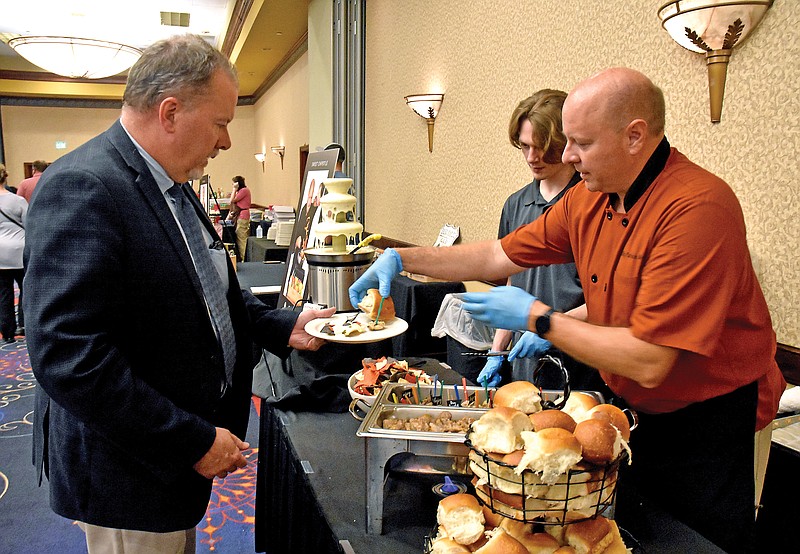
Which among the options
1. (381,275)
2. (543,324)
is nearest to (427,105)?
(381,275)

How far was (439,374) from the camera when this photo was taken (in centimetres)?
202

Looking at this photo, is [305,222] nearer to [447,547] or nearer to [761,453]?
[761,453]

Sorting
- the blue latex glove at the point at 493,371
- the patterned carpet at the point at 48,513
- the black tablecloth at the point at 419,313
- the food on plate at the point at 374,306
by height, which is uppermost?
the food on plate at the point at 374,306

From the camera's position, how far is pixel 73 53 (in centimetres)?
638

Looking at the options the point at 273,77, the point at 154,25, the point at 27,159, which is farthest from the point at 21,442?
the point at 27,159

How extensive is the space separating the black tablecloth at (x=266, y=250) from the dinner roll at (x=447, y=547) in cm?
550

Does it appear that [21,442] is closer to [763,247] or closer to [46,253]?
[46,253]

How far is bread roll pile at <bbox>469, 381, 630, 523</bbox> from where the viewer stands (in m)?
0.77

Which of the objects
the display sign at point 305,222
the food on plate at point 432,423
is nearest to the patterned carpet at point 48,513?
the display sign at point 305,222

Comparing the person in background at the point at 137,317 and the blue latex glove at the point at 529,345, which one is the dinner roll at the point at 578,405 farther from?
the person in background at the point at 137,317

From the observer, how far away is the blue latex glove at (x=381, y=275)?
6.15 feet

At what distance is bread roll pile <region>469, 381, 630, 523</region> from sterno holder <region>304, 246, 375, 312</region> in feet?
4.70

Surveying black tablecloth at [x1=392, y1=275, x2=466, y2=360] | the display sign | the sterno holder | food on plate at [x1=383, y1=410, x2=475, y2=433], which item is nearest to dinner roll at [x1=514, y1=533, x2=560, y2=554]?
food on plate at [x1=383, y1=410, x2=475, y2=433]

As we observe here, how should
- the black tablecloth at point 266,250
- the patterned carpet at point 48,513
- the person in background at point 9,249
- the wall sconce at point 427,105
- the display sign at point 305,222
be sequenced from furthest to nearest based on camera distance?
1. the black tablecloth at point 266,250
2. the person in background at point 9,249
3. the wall sconce at point 427,105
4. the display sign at point 305,222
5. the patterned carpet at point 48,513
